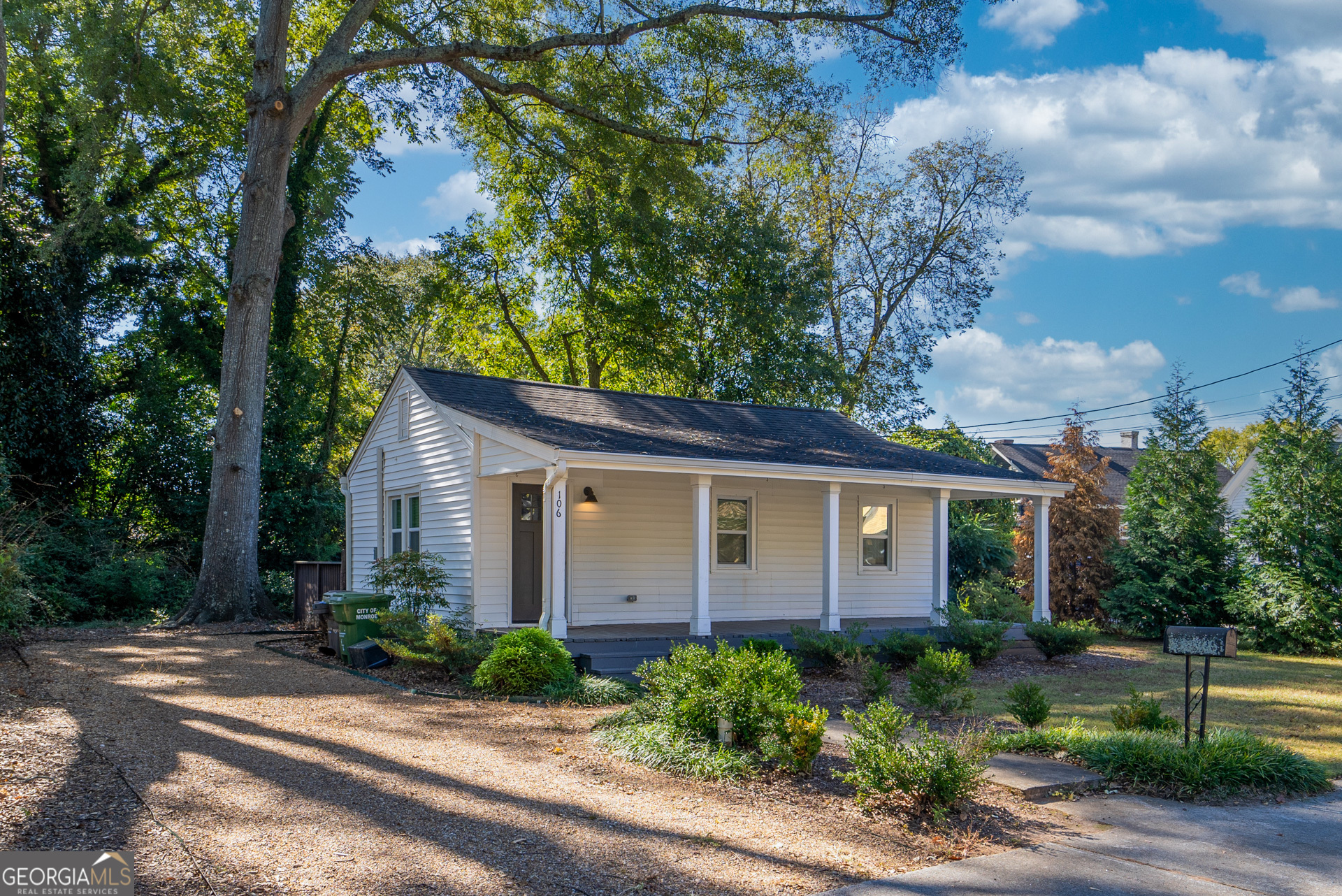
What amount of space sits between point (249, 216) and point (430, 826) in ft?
48.1

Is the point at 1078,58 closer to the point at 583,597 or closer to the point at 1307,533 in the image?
the point at 1307,533

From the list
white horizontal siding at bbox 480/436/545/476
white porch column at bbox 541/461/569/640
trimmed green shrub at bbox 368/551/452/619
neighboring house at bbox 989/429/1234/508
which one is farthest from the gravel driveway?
neighboring house at bbox 989/429/1234/508

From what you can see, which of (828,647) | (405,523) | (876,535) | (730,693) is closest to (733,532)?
(876,535)

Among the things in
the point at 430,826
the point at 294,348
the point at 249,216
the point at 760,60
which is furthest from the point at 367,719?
the point at 294,348

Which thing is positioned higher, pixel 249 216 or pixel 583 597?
pixel 249 216

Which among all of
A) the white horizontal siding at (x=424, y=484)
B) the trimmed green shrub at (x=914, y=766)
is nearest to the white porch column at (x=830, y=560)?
the white horizontal siding at (x=424, y=484)

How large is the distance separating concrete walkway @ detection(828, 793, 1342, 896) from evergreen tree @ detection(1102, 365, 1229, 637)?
13.4m

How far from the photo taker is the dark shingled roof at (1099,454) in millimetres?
37188

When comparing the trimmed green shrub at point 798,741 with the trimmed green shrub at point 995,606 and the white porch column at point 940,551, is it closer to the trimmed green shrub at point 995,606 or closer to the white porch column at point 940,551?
the trimmed green shrub at point 995,606

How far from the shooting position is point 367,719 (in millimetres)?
7934

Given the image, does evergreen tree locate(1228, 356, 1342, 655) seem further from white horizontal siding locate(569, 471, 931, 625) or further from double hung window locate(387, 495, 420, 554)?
double hung window locate(387, 495, 420, 554)

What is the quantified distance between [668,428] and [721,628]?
333 cm

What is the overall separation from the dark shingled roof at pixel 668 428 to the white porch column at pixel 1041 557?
0.63m

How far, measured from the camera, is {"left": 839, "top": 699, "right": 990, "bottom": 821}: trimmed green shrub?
203 inches
